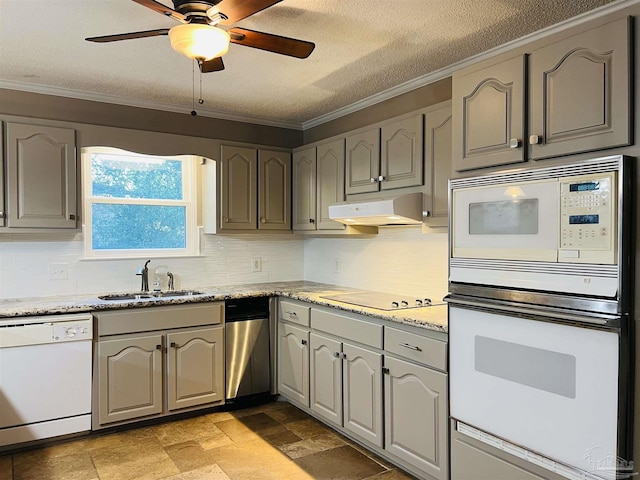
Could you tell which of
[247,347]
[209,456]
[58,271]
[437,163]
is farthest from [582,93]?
[58,271]

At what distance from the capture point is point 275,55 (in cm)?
273

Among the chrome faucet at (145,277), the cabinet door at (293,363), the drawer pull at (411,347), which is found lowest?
the cabinet door at (293,363)

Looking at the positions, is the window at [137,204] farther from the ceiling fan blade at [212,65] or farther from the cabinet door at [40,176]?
the ceiling fan blade at [212,65]

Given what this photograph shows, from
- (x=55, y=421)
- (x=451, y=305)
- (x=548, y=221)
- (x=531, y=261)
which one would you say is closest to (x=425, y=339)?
(x=451, y=305)

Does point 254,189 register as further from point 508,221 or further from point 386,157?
point 508,221

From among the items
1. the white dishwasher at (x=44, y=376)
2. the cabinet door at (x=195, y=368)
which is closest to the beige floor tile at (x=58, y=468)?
the white dishwasher at (x=44, y=376)

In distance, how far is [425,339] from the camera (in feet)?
7.92

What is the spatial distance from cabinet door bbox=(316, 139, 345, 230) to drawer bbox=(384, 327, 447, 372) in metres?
1.18

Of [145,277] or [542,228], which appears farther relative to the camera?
[145,277]

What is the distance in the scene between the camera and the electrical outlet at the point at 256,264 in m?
4.38

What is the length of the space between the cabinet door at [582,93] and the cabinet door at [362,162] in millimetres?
1423

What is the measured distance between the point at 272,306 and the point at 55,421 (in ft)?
5.32

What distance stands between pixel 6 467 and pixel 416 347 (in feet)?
7.94

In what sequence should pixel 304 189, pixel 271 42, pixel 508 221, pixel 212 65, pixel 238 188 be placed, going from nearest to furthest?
pixel 508 221 → pixel 271 42 → pixel 212 65 → pixel 238 188 → pixel 304 189
